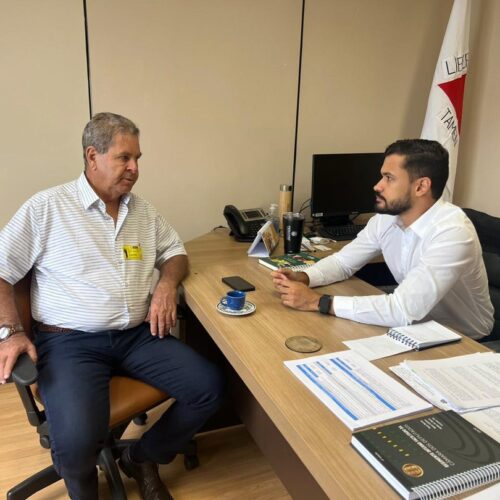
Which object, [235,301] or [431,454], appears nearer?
[431,454]

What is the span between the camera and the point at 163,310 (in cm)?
176

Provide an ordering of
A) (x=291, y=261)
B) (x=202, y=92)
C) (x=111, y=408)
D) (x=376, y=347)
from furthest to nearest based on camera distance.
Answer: (x=202, y=92) < (x=291, y=261) < (x=111, y=408) < (x=376, y=347)

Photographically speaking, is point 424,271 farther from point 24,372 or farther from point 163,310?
point 24,372

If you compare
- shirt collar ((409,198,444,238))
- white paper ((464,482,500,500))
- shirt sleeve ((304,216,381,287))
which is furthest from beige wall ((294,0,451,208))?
white paper ((464,482,500,500))

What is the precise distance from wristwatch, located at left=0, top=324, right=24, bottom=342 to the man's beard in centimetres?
137

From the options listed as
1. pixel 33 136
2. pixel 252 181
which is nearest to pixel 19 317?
pixel 33 136

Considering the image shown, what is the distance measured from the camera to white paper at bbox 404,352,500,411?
105cm

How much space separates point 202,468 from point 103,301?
2.82 feet

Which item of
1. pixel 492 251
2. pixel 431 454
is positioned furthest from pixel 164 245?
pixel 492 251

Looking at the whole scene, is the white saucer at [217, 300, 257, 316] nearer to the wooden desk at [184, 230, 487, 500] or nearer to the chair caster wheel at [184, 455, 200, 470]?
the wooden desk at [184, 230, 487, 500]

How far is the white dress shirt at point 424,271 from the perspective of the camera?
4.88ft

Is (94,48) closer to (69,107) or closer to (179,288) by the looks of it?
(69,107)

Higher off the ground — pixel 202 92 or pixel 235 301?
pixel 202 92

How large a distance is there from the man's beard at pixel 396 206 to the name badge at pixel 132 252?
963mm
